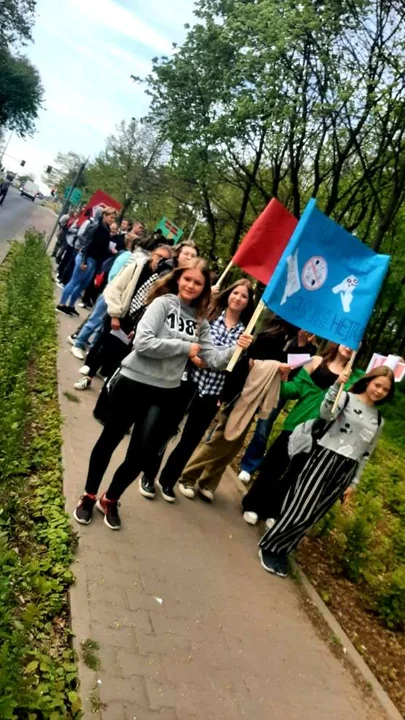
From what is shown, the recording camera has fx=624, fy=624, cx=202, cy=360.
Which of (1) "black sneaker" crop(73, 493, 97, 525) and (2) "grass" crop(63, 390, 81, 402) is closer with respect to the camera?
(1) "black sneaker" crop(73, 493, 97, 525)

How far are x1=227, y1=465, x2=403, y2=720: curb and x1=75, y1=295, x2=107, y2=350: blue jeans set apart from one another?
4.05 m

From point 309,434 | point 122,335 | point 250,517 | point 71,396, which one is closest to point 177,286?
point 309,434

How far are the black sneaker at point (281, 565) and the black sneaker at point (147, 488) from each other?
122 centimetres

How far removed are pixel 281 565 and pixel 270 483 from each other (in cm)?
82

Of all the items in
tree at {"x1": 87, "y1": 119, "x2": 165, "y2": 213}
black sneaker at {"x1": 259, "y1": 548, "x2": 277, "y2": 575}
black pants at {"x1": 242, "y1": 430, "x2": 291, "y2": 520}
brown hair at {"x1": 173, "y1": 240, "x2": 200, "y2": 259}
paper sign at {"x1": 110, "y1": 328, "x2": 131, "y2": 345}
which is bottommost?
black sneaker at {"x1": 259, "y1": 548, "x2": 277, "y2": 575}

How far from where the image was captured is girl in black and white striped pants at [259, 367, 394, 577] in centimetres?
472

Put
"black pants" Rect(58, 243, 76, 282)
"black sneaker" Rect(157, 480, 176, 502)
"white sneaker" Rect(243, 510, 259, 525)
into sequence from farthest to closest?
"black pants" Rect(58, 243, 76, 282), "white sneaker" Rect(243, 510, 259, 525), "black sneaker" Rect(157, 480, 176, 502)

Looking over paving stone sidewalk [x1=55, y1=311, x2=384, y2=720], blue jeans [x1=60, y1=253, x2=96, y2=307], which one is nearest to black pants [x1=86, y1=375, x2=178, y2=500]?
paving stone sidewalk [x1=55, y1=311, x2=384, y2=720]

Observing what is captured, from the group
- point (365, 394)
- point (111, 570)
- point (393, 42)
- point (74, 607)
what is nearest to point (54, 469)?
point (111, 570)

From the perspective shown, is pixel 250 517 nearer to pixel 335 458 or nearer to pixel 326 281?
pixel 335 458

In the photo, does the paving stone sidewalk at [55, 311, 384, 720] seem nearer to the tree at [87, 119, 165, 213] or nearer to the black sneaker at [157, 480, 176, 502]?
the black sneaker at [157, 480, 176, 502]

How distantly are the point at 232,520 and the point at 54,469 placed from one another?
181 centimetres

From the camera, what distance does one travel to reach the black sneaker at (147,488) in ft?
17.7

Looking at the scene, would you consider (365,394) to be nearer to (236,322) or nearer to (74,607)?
(236,322)
